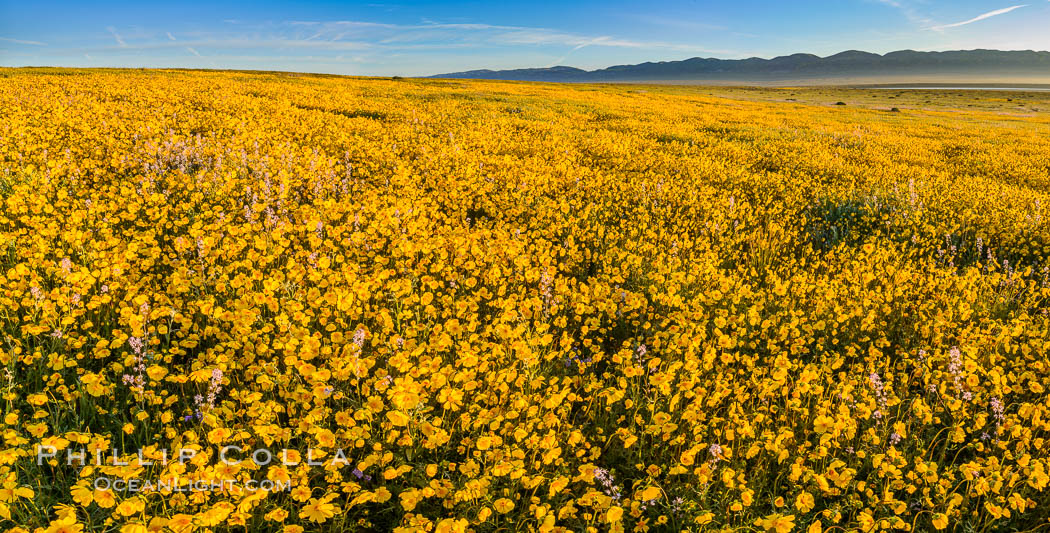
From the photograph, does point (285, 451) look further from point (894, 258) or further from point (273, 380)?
point (894, 258)

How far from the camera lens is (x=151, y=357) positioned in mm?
3385

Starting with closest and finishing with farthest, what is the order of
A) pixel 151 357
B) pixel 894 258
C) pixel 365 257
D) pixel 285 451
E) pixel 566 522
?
1. pixel 285 451
2. pixel 566 522
3. pixel 151 357
4. pixel 365 257
5. pixel 894 258

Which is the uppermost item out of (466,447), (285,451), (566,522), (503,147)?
(503,147)

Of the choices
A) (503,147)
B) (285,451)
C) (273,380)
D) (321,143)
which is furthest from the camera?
(503,147)

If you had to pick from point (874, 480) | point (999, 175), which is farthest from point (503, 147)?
point (999, 175)

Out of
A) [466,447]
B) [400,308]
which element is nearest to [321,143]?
[400,308]

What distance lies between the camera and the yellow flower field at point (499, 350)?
262 cm

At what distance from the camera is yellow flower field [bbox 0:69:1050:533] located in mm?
2623

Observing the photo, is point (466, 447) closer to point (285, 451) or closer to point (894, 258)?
point (285, 451)

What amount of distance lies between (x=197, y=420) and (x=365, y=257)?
2.46 metres

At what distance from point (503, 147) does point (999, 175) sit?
11.9 metres

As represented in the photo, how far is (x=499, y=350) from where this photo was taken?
3.50 meters

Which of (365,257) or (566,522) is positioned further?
(365,257)

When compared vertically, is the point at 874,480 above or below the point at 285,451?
below
